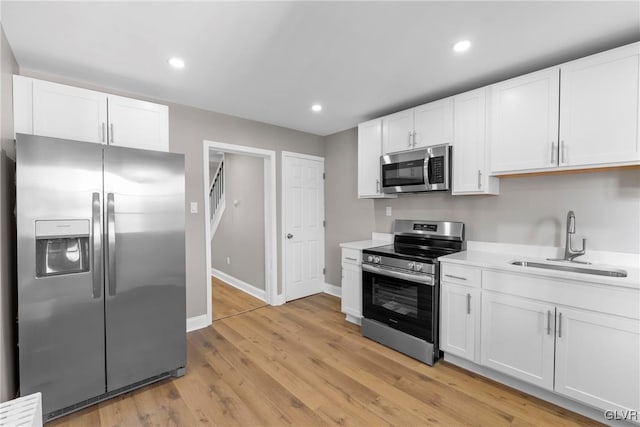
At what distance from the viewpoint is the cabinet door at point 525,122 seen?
2160mm

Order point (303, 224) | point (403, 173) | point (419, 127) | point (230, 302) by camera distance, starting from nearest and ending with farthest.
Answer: point (419, 127) → point (403, 173) → point (230, 302) → point (303, 224)

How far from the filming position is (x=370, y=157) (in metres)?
3.46

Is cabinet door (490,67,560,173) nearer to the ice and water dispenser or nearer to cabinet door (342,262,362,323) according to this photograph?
cabinet door (342,262,362,323)

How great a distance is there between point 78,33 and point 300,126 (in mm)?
2514

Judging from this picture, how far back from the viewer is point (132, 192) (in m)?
2.09

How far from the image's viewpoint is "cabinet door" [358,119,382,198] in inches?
133

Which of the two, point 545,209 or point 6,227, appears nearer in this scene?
point 6,227

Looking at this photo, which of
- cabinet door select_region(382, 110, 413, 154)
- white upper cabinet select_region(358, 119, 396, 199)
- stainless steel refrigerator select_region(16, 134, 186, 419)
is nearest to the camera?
stainless steel refrigerator select_region(16, 134, 186, 419)

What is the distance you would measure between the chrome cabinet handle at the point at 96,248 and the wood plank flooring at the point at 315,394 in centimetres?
86

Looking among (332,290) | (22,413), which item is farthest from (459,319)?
(22,413)

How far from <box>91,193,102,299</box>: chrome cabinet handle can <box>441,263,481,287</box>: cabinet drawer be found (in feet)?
8.72

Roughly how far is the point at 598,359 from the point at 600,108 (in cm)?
165

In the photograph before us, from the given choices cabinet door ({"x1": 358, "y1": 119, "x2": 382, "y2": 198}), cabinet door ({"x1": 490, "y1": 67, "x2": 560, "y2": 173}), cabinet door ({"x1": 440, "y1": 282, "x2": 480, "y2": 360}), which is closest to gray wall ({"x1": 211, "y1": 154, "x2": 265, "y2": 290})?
cabinet door ({"x1": 358, "y1": 119, "x2": 382, "y2": 198})
